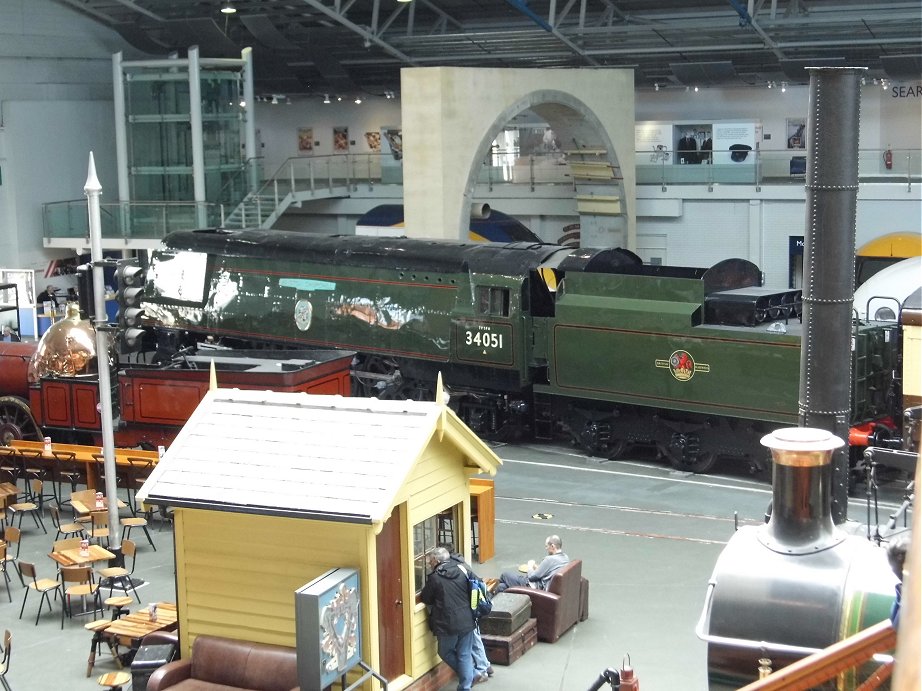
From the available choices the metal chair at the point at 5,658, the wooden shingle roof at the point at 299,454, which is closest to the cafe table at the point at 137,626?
the metal chair at the point at 5,658

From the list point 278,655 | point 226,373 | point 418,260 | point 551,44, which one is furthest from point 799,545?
point 551,44

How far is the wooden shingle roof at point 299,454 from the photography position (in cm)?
923

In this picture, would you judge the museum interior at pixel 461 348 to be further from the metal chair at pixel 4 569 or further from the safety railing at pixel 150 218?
the metal chair at pixel 4 569

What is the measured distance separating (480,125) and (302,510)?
1441cm

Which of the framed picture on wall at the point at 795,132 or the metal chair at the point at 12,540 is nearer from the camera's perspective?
the metal chair at the point at 12,540

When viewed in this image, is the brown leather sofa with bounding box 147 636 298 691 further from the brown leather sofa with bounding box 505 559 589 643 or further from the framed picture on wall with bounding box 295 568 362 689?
the brown leather sofa with bounding box 505 559 589 643

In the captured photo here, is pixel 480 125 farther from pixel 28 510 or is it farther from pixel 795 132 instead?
pixel 795 132

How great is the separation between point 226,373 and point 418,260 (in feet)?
14.2

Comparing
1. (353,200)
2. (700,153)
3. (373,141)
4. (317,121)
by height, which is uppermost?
(317,121)

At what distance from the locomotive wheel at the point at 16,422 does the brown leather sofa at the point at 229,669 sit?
30.6 feet

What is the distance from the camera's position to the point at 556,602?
11.2 metres

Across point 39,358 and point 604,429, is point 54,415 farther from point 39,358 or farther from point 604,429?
point 604,429

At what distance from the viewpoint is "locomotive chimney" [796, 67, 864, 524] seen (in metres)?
10.2

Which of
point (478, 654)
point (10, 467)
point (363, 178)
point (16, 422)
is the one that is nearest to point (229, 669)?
point (478, 654)
